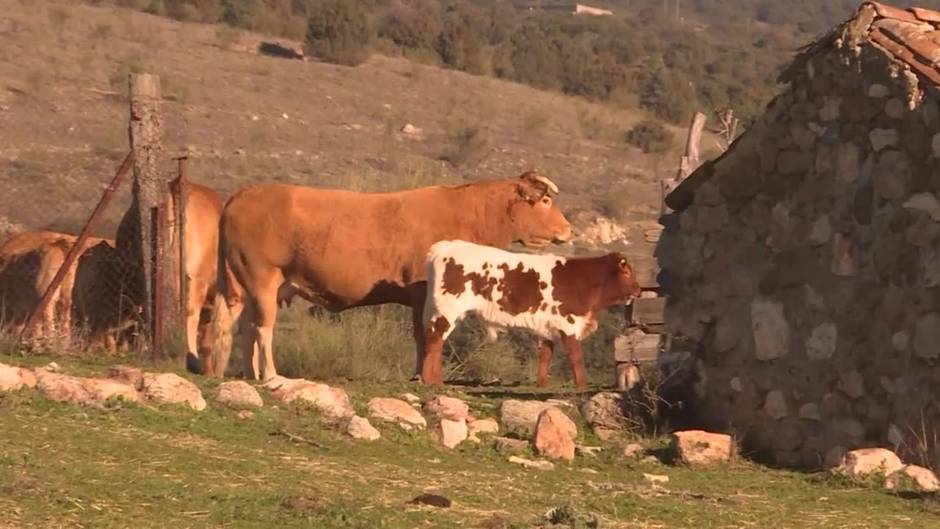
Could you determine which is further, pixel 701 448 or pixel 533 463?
pixel 701 448

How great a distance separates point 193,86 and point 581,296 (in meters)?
23.5

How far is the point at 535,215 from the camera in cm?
1812

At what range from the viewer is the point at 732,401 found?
13555mm

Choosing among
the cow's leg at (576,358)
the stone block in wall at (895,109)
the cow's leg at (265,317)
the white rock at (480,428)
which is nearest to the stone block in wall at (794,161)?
the stone block in wall at (895,109)

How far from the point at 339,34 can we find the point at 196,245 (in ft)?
98.1

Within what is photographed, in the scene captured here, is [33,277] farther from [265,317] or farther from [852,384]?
[852,384]

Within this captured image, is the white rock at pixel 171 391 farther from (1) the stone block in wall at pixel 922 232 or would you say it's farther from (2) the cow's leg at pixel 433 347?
(1) the stone block in wall at pixel 922 232

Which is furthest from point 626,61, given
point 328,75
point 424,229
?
point 424,229

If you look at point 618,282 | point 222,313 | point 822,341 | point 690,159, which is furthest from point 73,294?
point 822,341

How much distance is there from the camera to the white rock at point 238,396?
12.3m

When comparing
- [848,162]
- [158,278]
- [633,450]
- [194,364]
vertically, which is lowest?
[633,450]

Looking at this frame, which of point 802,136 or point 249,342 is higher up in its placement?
point 802,136

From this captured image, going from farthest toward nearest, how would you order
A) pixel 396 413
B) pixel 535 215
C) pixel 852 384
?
pixel 535 215 < pixel 396 413 < pixel 852 384

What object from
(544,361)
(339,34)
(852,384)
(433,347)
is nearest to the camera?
(852,384)
